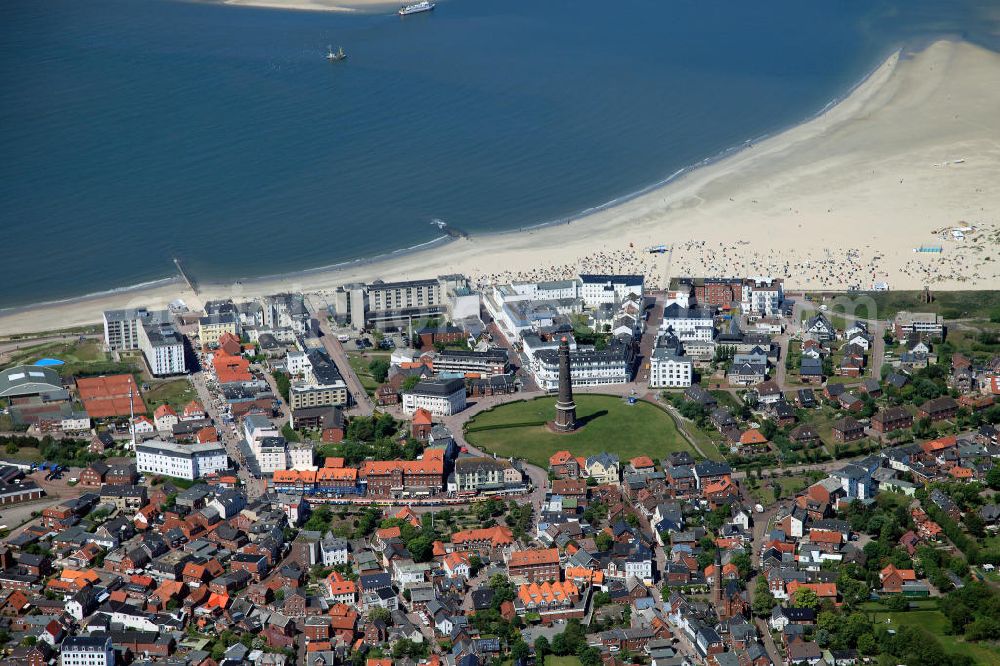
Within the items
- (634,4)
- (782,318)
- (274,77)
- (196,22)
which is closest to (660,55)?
(634,4)

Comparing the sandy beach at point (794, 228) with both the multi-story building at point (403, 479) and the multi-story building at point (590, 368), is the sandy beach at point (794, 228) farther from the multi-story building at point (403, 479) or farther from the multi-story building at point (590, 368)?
the multi-story building at point (403, 479)

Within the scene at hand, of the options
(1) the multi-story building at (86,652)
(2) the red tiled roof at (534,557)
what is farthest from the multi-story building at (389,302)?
(1) the multi-story building at (86,652)

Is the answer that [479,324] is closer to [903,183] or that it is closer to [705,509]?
A: [705,509]

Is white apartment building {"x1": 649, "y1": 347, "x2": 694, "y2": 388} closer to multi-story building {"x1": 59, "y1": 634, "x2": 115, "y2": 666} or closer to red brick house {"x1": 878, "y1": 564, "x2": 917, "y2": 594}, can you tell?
red brick house {"x1": 878, "y1": 564, "x2": 917, "y2": 594}

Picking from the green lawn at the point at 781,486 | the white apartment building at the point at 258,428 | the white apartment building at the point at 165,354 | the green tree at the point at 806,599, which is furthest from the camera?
the white apartment building at the point at 165,354

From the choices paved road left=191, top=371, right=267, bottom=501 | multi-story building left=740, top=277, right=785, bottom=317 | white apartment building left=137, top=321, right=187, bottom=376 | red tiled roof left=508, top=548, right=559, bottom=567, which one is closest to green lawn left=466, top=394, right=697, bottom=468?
red tiled roof left=508, top=548, right=559, bottom=567

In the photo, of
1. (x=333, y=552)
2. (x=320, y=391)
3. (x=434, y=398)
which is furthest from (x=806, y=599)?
(x=320, y=391)
